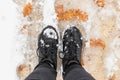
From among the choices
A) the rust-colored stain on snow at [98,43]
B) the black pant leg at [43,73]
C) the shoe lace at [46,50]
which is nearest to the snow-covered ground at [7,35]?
the shoe lace at [46,50]

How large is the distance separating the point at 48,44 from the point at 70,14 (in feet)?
0.90

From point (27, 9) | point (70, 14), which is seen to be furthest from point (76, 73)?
point (27, 9)

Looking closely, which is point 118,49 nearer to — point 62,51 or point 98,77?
point 98,77

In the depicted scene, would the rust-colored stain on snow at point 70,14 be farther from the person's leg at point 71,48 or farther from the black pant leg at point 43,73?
the black pant leg at point 43,73

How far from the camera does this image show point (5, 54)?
1.86m

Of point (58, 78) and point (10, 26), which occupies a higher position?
point (10, 26)

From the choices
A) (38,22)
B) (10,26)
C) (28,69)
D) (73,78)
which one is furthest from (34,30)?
(73,78)

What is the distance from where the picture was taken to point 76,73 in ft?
4.89

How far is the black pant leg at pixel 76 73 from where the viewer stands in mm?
1404

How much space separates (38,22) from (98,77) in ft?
1.97

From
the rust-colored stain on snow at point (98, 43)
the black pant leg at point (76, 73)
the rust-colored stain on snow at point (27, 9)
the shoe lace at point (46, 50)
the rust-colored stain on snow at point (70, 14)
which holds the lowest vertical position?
the black pant leg at point (76, 73)

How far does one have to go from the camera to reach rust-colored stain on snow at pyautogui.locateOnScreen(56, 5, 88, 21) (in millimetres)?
1827

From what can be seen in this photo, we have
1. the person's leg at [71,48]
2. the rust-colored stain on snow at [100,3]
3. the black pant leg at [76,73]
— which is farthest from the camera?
the rust-colored stain on snow at [100,3]

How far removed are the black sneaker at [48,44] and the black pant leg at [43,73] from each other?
122 mm
